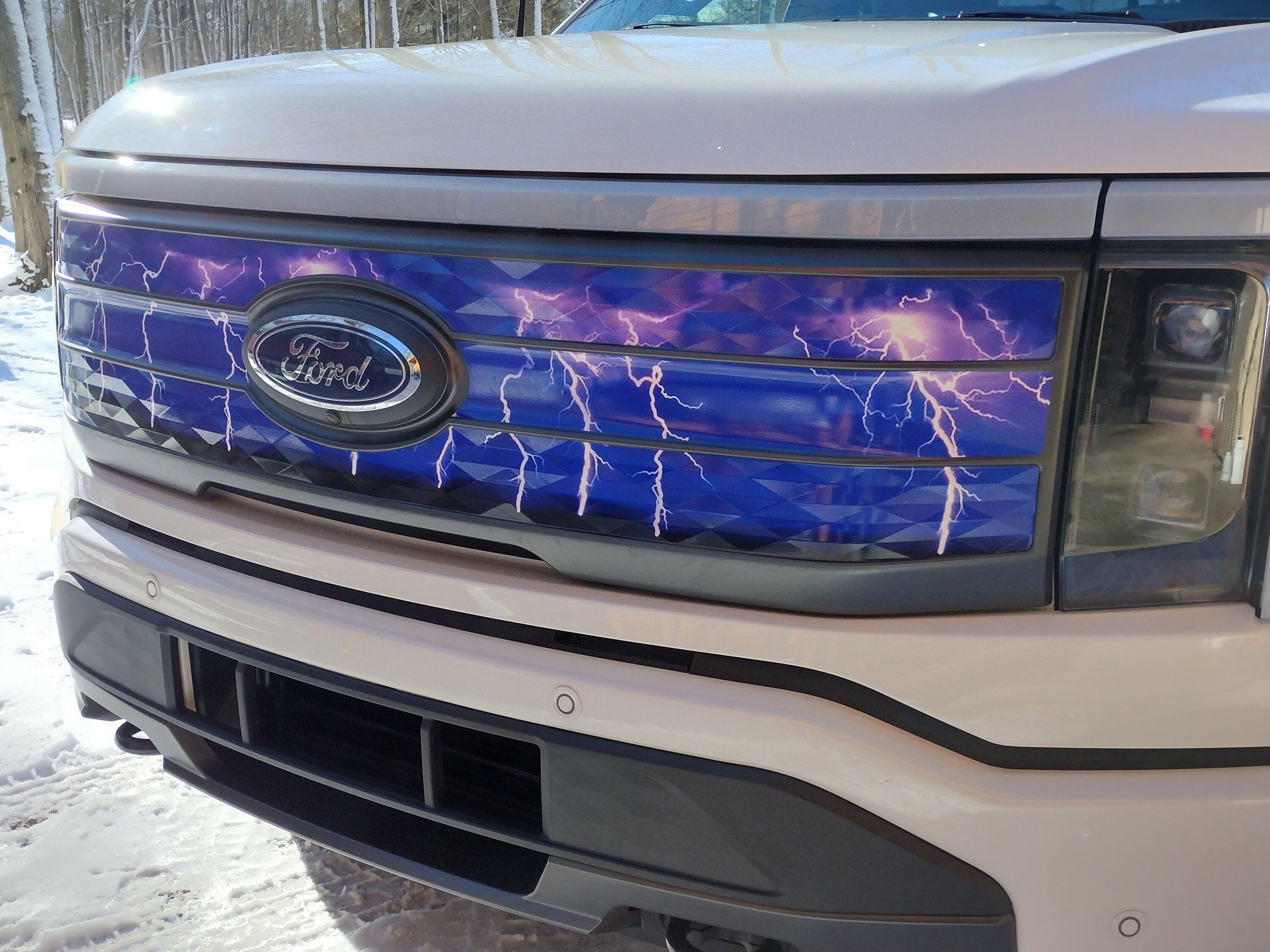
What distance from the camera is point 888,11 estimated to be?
2191 mm

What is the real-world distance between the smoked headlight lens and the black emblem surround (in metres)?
0.75

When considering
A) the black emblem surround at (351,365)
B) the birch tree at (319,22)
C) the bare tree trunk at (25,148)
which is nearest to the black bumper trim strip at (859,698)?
the black emblem surround at (351,365)

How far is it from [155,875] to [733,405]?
65.3 inches

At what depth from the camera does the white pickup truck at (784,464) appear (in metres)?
1.14

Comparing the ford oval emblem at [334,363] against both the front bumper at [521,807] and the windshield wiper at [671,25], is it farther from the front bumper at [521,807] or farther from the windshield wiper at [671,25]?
the windshield wiper at [671,25]

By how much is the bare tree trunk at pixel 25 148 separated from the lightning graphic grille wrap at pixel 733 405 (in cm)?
1094

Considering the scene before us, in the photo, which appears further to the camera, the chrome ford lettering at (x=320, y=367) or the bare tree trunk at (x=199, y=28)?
the bare tree trunk at (x=199, y=28)

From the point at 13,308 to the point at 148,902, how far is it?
914 centimetres

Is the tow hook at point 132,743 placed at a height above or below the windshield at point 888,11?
below

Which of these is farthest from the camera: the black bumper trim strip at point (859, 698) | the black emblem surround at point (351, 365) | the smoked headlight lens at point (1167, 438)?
the black emblem surround at point (351, 365)

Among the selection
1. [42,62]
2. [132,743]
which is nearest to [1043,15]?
[132,743]

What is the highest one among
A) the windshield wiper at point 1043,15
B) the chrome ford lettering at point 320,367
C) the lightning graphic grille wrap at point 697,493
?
the windshield wiper at point 1043,15

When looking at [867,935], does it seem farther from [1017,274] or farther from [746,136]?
[746,136]

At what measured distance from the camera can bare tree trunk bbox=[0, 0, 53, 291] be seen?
10.5 m
